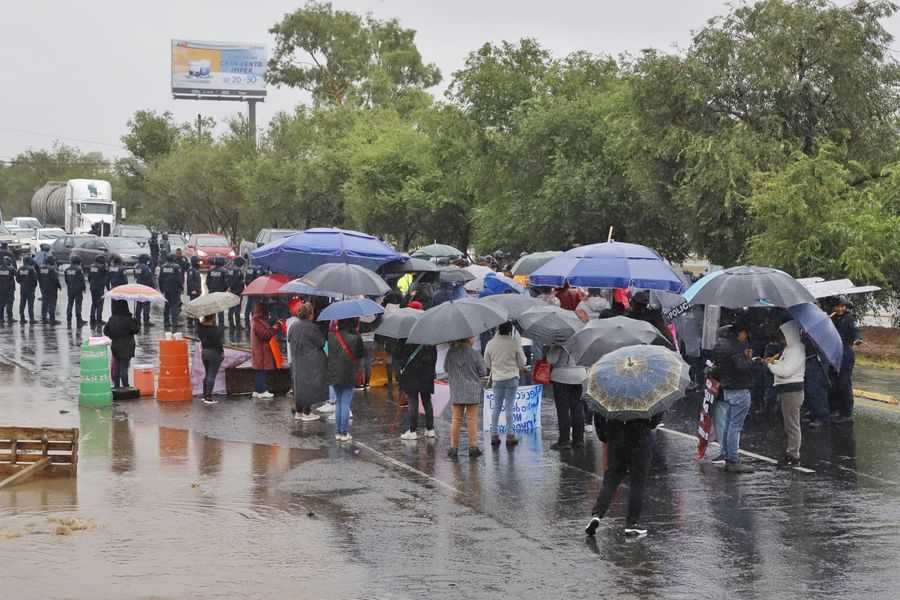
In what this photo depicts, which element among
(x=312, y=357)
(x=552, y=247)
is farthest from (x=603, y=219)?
(x=312, y=357)

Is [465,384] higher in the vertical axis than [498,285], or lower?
lower

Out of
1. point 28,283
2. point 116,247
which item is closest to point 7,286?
point 28,283

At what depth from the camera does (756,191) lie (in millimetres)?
25312

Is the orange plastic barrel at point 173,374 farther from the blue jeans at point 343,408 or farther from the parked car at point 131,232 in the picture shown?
the parked car at point 131,232

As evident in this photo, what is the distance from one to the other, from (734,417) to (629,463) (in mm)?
2941

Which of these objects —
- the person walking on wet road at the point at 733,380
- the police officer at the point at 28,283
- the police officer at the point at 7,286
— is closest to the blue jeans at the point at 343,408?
the person walking on wet road at the point at 733,380

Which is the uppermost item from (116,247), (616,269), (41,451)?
(116,247)

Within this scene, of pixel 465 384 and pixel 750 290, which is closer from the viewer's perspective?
pixel 750 290

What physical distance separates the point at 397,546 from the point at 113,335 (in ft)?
30.6

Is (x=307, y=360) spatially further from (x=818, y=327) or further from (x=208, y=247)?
(x=208, y=247)

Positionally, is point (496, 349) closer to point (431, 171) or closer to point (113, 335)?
point (113, 335)

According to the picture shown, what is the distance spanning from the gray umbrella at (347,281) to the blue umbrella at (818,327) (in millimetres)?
6282

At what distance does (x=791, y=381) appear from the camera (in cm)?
1359

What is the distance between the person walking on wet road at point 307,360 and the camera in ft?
54.0
